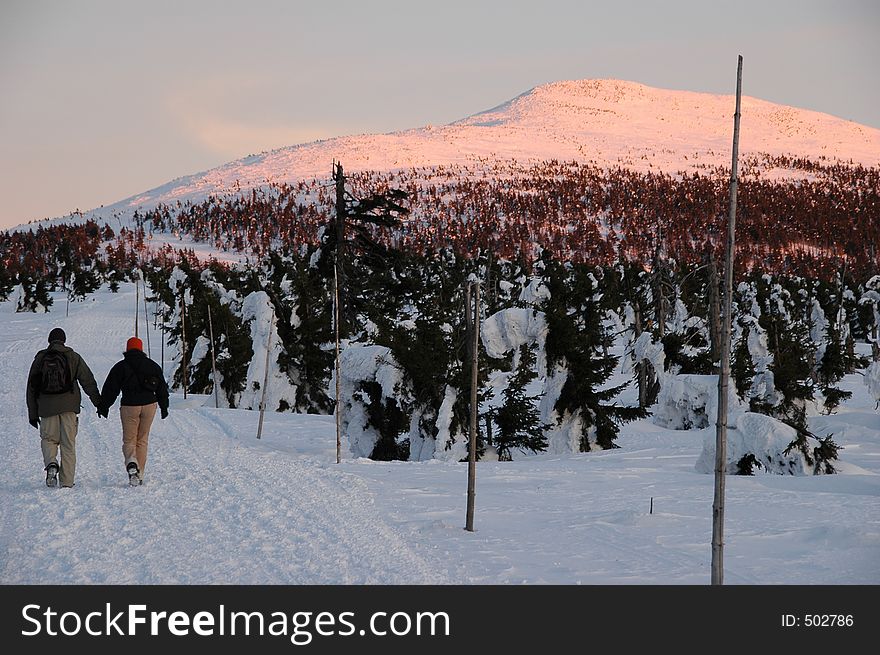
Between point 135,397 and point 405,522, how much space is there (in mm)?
3723

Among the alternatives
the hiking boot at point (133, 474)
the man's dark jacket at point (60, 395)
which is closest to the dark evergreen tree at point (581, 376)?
the hiking boot at point (133, 474)

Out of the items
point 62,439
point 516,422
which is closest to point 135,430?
point 62,439

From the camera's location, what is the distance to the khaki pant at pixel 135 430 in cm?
1016

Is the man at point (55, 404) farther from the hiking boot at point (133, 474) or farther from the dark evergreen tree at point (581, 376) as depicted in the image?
the dark evergreen tree at point (581, 376)

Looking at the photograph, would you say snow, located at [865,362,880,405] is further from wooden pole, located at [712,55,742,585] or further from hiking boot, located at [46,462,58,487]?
hiking boot, located at [46,462,58,487]

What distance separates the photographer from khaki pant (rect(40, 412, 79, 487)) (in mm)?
9930

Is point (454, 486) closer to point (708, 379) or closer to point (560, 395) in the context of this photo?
point (560, 395)

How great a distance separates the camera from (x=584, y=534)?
28.1 feet

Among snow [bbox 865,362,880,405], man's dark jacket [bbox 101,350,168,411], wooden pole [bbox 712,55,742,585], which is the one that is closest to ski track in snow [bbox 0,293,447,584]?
man's dark jacket [bbox 101,350,168,411]

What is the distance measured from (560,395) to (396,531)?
40.1ft

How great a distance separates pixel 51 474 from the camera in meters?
9.98

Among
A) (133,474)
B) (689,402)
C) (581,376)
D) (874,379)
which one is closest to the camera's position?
(133,474)

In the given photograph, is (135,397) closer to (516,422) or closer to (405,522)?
(405,522)

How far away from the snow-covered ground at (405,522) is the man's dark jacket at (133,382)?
1044 mm
